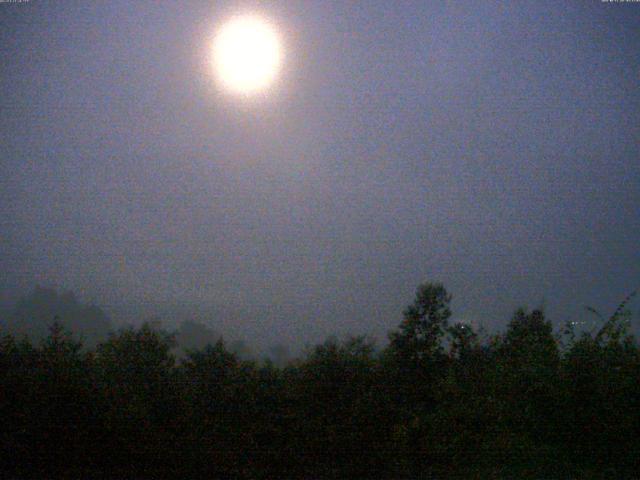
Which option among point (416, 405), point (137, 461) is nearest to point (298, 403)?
point (416, 405)

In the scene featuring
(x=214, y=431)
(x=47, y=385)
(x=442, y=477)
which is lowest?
(x=442, y=477)

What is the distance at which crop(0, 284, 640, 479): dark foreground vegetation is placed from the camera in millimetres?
7953

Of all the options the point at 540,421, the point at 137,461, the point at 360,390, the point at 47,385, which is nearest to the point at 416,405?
the point at 360,390

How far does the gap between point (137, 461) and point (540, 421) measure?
22.2ft

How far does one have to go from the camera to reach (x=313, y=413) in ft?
30.9

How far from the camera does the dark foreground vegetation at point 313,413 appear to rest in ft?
26.1

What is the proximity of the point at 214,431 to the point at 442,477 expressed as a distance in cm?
384

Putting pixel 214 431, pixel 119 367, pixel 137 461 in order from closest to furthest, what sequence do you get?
pixel 137 461, pixel 214 431, pixel 119 367

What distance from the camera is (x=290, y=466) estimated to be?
28.5 feet

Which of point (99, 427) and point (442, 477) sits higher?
point (99, 427)

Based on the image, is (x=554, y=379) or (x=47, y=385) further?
(x=554, y=379)

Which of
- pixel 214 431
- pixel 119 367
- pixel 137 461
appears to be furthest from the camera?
pixel 119 367

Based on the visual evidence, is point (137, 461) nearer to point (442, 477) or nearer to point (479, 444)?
point (442, 477)

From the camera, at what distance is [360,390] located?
9844mm
